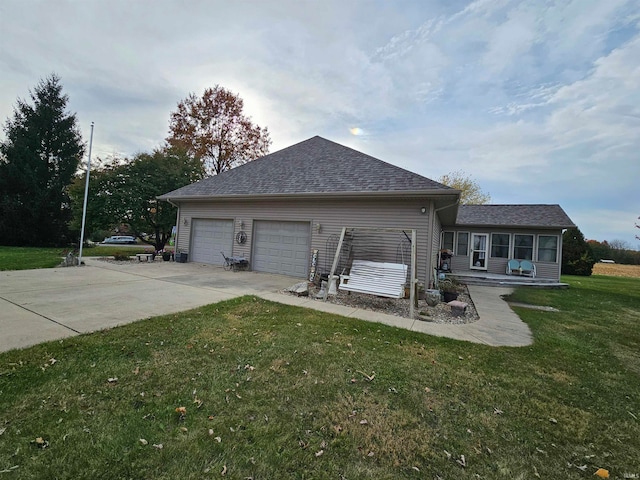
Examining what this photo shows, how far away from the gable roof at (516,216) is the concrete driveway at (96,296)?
10.4 meters

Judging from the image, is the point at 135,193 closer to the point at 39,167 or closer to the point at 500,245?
the point at 39,167

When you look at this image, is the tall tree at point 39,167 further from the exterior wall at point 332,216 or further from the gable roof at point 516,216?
the gable roof at point 516,216

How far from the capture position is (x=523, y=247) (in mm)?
13281

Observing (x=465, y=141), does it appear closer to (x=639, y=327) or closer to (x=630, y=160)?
(x=630, y=160)

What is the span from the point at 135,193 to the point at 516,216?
65.0 feet

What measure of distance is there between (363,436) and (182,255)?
11.8m

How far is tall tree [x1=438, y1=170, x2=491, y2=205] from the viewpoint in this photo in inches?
1109

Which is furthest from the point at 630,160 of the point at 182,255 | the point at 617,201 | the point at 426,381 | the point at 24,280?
the point at 24,280

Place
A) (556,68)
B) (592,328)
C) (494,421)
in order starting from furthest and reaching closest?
(556,68)
(592,328)
(494,421)

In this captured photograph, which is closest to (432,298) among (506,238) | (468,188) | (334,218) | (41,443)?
(334,218)

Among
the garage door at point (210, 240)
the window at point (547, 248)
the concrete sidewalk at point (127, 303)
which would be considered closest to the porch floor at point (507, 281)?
the window at point (547, 248)

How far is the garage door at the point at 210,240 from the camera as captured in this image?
1143 cm

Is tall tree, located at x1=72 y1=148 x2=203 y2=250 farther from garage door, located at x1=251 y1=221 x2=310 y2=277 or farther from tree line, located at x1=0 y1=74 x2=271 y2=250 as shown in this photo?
garage door, located at x1=251 y1=221 x2=310 y2=277

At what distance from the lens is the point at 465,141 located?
1508cm
